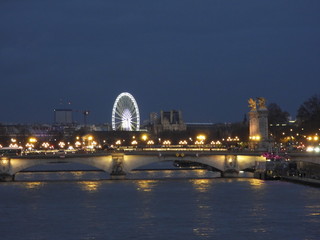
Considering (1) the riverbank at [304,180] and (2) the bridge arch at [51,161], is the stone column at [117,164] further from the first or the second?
(1) the riverbank at [304,180]

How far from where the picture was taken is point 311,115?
118 metres

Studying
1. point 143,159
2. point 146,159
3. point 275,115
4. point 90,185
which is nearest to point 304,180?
point 90,185

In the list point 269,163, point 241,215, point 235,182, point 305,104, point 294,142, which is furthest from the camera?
point 294,142

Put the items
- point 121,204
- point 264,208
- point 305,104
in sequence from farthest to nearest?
point 305,104 < point 121,204 < point 264,208

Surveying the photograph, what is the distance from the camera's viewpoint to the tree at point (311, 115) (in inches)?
4400

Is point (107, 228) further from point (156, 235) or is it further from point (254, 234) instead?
point (254, 234)

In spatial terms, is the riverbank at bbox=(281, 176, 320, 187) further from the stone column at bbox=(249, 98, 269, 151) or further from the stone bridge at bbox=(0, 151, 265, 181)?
the stone column at bbox=(249, 98, 269, 151)

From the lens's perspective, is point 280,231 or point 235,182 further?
point 235,182

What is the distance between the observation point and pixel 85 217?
1873 inches

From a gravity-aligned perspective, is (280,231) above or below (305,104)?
below

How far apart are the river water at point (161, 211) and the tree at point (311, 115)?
1644 inches

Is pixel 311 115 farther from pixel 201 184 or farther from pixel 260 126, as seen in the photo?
pixel 201 184

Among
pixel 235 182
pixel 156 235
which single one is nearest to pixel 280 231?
pixel 156 235

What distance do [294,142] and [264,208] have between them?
98.2m
